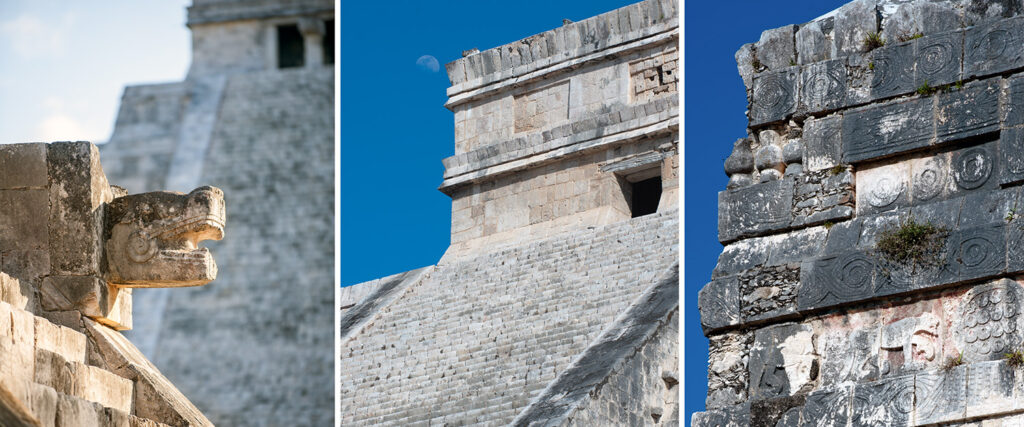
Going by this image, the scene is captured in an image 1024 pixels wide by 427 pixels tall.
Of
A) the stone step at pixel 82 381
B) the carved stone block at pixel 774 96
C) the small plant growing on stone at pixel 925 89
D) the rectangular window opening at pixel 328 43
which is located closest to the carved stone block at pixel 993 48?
the small plant growing on stone at pixel 925 89

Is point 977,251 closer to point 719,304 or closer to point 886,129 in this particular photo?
point 886,129

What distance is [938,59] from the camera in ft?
21.5

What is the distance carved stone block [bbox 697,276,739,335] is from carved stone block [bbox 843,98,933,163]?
0.54 meters

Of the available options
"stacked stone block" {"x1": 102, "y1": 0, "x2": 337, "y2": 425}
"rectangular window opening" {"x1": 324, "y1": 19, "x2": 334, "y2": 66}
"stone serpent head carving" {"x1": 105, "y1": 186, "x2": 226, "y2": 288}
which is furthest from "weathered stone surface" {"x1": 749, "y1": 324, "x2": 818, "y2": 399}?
"rectangular window opening" {"x1": 324, "y1": 19, "x2": 334, "y2": 66}

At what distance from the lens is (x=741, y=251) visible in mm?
→ 6730

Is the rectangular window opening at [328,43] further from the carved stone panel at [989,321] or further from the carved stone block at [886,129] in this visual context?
the carved stone panel at [989,321]

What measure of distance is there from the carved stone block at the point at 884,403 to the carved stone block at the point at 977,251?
14.1 inches

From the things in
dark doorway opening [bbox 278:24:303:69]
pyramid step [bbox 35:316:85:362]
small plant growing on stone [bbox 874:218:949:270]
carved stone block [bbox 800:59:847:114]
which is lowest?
pyramid step [bbox 35:316:85:362]

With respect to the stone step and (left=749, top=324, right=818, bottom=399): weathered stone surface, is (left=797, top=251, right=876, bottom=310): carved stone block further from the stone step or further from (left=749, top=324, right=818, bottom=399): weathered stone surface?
the stone step

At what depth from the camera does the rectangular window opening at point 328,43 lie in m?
27.8

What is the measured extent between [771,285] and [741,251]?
0.19 m

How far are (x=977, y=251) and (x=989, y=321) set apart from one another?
22cm

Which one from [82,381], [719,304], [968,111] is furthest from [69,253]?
[968,111]

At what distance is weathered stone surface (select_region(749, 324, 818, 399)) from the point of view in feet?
21.1
